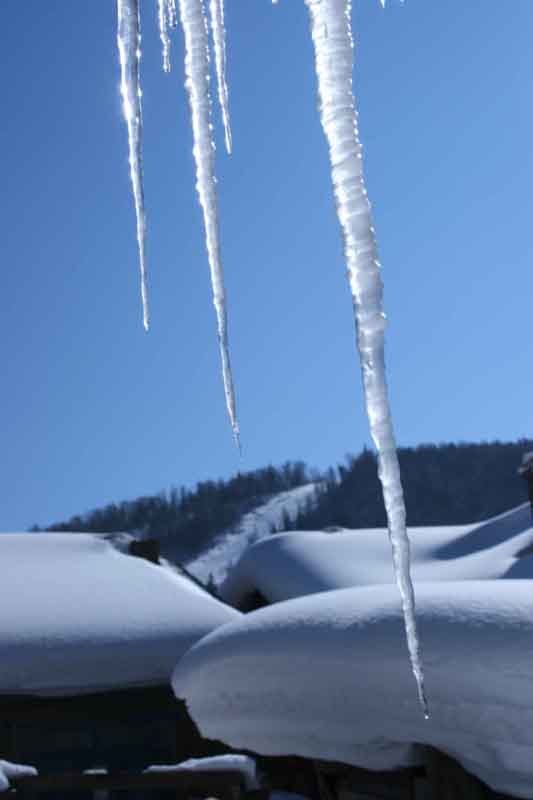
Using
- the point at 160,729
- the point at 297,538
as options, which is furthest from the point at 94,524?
the point at 160,729

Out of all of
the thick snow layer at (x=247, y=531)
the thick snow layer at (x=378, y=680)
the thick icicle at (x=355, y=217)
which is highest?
the thick icicle at (x=355, y=217)

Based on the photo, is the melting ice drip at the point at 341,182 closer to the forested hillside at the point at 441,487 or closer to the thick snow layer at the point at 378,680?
the thick snow layer at the point at 378,680

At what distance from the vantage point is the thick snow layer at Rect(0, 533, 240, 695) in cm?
980

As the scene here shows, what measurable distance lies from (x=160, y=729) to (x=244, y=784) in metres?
5.76

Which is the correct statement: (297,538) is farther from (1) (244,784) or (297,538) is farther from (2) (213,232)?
(2) (213,232)

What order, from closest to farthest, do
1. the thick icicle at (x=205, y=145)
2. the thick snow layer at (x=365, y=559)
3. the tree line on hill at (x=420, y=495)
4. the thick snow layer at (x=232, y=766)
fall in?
the thick icicle at (x=205, y=145)
the thick snow layer at (x=232, y=766)
the thick snow layer at (x=365, y=559)
the tree line on hill at (x=420, y=495)

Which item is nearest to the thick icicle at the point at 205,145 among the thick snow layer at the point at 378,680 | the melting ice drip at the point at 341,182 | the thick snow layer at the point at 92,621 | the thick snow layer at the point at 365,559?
the melting ice drip at the point at 341,182

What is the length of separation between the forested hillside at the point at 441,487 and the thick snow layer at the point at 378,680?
68.8m

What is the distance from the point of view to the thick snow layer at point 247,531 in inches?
3583

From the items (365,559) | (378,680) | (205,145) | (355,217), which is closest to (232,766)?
(378,680)

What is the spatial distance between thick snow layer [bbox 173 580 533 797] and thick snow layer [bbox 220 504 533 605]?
9.22 meters

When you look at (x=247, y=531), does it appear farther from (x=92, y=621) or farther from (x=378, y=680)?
(x=378, y=680)

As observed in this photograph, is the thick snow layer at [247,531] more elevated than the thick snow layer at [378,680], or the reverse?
the thick snow layer at [378,680]

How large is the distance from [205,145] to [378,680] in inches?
134
